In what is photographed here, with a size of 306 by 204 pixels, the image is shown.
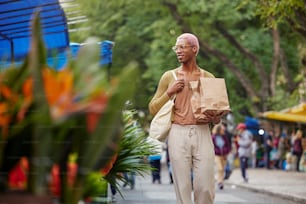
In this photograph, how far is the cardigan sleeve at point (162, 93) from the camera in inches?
323

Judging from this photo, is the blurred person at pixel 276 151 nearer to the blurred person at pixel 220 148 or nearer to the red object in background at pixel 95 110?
the blurred person at pixel 220 148

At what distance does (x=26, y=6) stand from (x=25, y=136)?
8.12 meters

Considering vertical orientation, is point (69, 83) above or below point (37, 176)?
above

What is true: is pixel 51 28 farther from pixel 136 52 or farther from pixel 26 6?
pixel 136 52

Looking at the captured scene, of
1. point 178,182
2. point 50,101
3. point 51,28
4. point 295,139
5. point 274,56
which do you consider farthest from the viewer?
point 274,56

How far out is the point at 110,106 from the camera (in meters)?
3.23

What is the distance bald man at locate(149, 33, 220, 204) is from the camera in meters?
7.83

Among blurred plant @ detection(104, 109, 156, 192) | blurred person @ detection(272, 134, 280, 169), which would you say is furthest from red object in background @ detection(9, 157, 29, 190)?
blurred person @ detection(272, 134, 280, 169)

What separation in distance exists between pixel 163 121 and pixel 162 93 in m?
0.41

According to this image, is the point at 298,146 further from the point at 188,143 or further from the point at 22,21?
the point at 188,143

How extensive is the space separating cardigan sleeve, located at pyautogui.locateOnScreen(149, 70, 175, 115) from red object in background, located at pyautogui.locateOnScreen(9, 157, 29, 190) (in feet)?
15.7

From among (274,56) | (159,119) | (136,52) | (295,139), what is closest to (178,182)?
(159,119)

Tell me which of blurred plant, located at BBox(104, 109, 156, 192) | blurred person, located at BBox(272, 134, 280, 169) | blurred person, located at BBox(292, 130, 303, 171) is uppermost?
blurred plant, located at BBox(104, 109, 156, 192)

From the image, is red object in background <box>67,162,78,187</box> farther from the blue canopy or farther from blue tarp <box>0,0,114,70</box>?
the blue canopy
